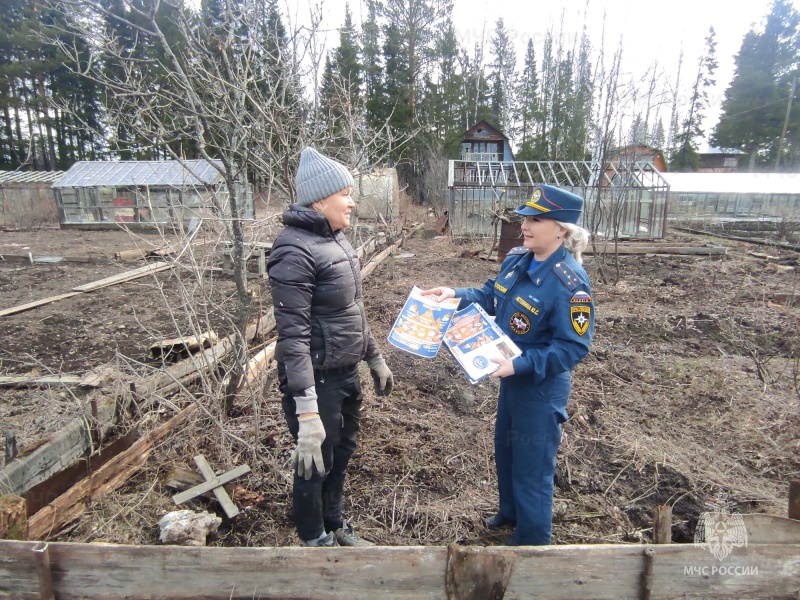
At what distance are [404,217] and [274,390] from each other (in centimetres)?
1766

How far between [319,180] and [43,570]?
1743 millimetres

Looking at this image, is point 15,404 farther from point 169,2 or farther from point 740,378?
point 740,378

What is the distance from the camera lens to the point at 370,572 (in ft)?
5.54

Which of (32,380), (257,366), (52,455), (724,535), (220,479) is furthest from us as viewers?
(32,380)

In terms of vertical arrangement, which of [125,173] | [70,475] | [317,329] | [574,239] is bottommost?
[70,475]

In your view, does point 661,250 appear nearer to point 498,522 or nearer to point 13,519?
point 498,522

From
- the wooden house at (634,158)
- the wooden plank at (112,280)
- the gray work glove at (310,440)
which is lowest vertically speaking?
the wooden plank at (112,280)

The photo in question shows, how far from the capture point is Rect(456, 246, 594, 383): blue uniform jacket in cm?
204

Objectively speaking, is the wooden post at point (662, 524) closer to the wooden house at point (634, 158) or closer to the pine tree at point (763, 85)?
the wooden house at point (634, 158)

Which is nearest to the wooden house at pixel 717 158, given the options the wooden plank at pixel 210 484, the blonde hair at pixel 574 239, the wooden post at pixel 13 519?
the blonde hair at pixel 574 239

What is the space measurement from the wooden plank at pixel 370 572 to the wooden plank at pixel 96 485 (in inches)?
24.4

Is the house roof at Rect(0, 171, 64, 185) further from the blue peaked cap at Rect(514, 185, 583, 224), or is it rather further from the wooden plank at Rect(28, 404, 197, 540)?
the blue peaked cap at Rect(514, 185, 583, 224)

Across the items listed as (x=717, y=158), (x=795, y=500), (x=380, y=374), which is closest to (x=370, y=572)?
(x=380, y=374)

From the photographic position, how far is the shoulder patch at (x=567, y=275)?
206cm
